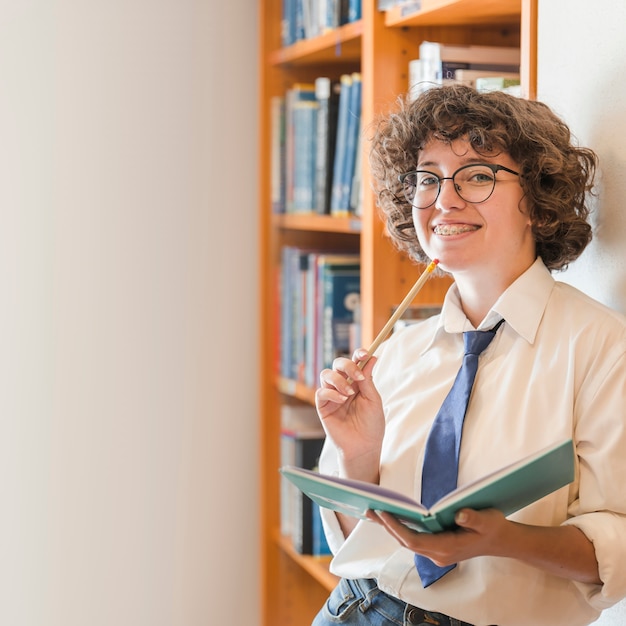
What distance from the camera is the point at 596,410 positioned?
114 centimetres

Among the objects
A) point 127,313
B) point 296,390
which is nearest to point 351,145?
point 296,390

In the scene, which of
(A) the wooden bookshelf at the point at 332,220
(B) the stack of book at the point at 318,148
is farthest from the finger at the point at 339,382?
(B) the stack of book at the point at 318,148

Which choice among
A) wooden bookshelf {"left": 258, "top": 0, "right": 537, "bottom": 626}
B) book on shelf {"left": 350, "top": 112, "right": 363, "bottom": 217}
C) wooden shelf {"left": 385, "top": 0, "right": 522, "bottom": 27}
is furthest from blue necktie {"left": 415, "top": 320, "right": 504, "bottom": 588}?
book on shelf {"left": 350, "top": 112, "right": 363, "bottom": 217}

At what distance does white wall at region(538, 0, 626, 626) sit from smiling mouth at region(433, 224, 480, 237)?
24 cm

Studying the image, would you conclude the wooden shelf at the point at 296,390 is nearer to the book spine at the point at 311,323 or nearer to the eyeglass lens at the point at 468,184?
the book spine at the point at 311,323

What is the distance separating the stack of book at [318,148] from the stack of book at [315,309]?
14 cm

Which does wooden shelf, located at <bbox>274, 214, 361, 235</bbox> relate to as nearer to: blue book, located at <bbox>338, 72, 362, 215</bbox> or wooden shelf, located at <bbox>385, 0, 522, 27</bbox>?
blue book, located at <bbox>338, 72, 362, 215</bbox>

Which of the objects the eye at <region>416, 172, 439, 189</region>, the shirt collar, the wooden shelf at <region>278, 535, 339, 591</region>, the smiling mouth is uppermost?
the eye at <region>416, 172, 439, 189</region>

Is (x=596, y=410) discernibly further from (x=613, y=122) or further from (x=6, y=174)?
(x=6, y=174)

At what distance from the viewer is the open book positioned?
94cm

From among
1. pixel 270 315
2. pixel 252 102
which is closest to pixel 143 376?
pixel 270 315

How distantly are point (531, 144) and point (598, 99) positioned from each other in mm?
182

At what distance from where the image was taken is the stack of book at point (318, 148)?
2127mm

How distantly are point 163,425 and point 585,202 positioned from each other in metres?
1.46
